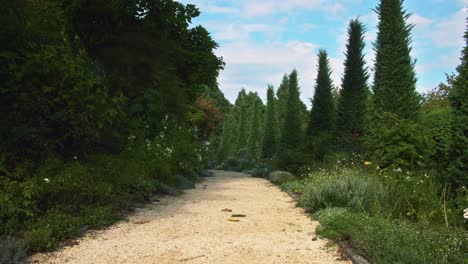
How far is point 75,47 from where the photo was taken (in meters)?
9.29

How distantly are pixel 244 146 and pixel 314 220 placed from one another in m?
25.1

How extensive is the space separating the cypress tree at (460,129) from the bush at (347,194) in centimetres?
104

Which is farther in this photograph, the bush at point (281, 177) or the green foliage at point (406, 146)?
the bush at point (281, 177)

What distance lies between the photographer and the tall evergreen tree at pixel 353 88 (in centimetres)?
1488

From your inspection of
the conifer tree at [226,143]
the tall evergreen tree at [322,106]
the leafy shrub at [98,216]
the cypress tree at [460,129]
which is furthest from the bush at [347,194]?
the conifer tree at [226,143]

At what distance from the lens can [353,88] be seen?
15148 millimetres

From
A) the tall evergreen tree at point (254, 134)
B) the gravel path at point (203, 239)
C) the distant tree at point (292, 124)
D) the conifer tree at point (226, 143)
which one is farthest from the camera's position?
the conifer tree at point (226, 143)

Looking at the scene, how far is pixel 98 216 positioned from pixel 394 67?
8510 millimetres

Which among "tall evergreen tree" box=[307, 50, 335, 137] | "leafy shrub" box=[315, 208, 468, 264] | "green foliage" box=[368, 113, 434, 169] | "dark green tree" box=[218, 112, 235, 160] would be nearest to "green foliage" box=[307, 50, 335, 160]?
"tall evergreen tree" box=[307, 50, 335, 137]

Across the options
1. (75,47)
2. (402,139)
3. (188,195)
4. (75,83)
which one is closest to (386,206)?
(402,139)

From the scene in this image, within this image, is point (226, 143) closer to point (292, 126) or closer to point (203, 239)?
point (292, 126)

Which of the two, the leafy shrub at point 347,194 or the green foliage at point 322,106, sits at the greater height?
the green foliage at point 322,106

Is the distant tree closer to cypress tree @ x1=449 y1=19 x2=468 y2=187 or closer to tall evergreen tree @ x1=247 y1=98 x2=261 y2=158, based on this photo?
tall evergreen tree @ x1=247 y1=98 x2=261 y2=158

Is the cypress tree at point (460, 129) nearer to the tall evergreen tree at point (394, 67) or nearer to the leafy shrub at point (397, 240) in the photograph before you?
the leafy shrub at point (397, 240)
